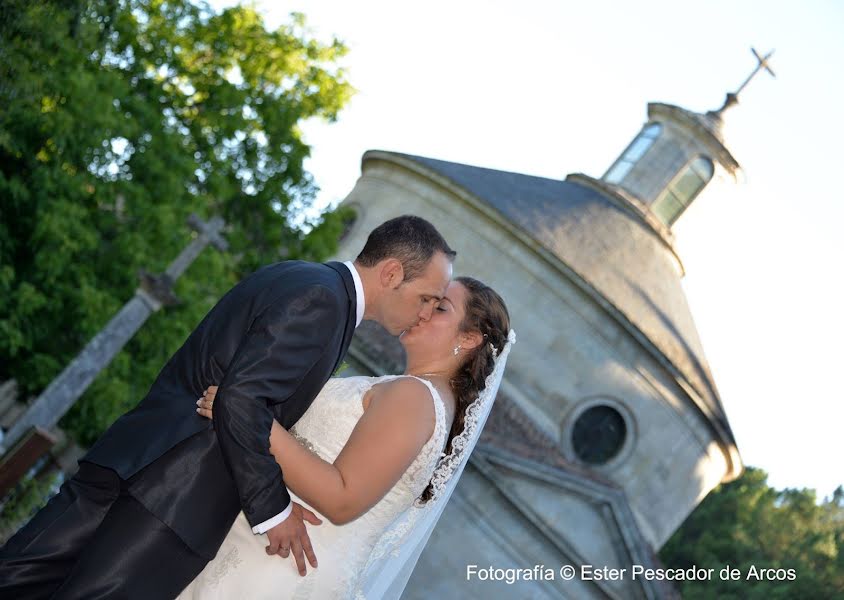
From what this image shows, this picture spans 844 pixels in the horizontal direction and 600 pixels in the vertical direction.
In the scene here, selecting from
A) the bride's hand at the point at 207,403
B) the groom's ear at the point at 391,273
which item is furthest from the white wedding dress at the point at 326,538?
the bride's hand at the point at 207,403

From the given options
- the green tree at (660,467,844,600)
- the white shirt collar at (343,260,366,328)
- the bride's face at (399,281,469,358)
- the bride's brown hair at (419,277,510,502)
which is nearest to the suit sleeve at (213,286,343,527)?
the white shirt collar at (343,260,366,328)

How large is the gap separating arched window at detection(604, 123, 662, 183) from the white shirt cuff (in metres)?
22.3

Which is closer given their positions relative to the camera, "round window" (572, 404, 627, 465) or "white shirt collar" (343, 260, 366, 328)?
"white shirt collar" (343, 260, 366, 328)

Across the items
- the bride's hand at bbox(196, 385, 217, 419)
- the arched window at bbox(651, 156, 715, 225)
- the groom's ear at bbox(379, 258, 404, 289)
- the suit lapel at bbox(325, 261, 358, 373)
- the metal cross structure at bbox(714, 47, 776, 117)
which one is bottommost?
the bride's hand at bbox(196, 385, 217, 419)

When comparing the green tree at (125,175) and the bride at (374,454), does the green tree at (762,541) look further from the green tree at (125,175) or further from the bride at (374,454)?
the bride at (374,454)

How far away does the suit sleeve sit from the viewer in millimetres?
3760

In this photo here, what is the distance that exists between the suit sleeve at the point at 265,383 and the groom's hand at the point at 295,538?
0.12m

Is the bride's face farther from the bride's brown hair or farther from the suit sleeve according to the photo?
the suit sleeve

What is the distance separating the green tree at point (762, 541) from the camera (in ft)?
112

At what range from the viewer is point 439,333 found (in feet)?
15.7

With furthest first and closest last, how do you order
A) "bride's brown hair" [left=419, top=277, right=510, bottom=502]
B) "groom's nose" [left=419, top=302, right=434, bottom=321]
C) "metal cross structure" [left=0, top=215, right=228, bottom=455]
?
"metal cross structure" [left=0, top=215, right=228, bottom=455]
"bride's brown hair" [left=419, top=277, right=510, bottom=502]
"groom's nose" [left=419, top=302, right=434, bottom=321]

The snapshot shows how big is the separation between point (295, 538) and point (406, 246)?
4.13 feet

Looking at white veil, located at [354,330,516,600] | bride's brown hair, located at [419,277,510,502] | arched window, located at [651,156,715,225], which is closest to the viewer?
white veil, located at [354,330,516,600]

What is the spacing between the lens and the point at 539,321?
20.1m
